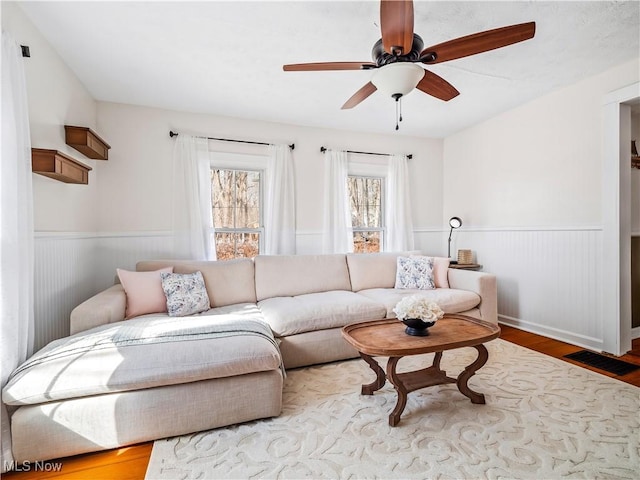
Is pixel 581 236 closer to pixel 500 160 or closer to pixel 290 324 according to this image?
pixel 500 160

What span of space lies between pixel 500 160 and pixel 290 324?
315 centimetres

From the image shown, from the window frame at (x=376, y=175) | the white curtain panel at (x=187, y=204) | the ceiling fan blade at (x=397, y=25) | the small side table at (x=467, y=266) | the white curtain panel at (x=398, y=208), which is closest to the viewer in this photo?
the ceiling fan blade at (x=397, y=25)

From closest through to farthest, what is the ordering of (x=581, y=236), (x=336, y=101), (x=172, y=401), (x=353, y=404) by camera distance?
(x=172, y=401), (x=353, y=404), (x=581, y=236), (x=336, y=101)

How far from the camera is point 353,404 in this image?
6.63ft

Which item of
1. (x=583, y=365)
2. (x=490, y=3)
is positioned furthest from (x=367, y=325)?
(x=490, y=3)

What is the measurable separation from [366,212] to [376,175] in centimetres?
53

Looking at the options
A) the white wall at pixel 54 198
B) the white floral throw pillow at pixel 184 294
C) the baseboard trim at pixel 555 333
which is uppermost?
the white wall at pixel 54 198

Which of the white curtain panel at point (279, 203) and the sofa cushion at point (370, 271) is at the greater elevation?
the white curtain panel at point (279, 203)

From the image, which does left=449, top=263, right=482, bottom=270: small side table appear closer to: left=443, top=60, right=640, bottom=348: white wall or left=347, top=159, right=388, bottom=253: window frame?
left=443, top=60, right=640, bottom=348: white wall

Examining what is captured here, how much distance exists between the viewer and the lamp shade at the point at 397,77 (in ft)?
5.73

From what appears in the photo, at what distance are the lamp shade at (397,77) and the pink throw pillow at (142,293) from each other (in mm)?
2336

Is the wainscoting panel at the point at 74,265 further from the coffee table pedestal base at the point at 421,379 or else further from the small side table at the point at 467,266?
the small side table at the point at 467,266

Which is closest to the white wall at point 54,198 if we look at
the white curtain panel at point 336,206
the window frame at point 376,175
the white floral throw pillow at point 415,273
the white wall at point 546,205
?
the white curtain panel at point 336,206

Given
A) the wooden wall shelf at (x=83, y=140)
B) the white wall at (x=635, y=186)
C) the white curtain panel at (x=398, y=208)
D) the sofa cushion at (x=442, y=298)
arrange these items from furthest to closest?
the white curtain panel at (x=398, y=208) → the white wall at (x=635, y=186) → the sofa cushion at (x=442, y=298) → the wooden wall shelf at (x=83, y=140)
